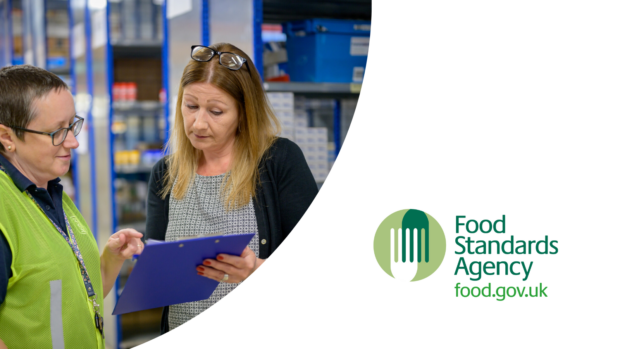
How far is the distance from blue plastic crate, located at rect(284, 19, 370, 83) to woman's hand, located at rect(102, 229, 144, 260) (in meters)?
1.48

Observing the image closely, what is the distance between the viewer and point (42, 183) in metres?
1.17

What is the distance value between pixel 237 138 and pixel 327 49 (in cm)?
124

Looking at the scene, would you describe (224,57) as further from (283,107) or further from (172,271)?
(283,107)

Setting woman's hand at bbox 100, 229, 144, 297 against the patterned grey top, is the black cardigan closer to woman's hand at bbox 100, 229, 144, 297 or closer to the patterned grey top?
the patterned grey top

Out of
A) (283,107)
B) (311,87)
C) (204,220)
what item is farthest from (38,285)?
(311,87)

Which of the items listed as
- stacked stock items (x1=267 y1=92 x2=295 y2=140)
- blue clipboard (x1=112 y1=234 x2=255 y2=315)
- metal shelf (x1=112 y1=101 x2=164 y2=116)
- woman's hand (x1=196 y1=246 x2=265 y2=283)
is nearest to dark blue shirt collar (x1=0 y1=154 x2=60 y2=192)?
blue clipboard (x1=112 y1=234 x2=255 y2=315)

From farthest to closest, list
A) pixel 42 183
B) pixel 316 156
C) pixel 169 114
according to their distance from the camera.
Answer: pixel 316 156 < pixel 169 114 < pixel 42 183

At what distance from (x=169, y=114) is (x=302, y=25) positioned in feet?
2.42

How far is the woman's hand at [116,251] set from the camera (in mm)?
1361

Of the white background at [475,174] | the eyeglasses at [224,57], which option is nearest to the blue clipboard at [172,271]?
the white background at [475,174]

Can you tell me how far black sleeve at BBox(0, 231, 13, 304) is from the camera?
0.96 m

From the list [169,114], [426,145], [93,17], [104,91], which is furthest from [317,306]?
[93,17]

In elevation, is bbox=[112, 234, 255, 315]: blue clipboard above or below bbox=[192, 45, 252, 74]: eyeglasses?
below

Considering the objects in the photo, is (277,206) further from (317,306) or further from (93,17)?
(93,17)
